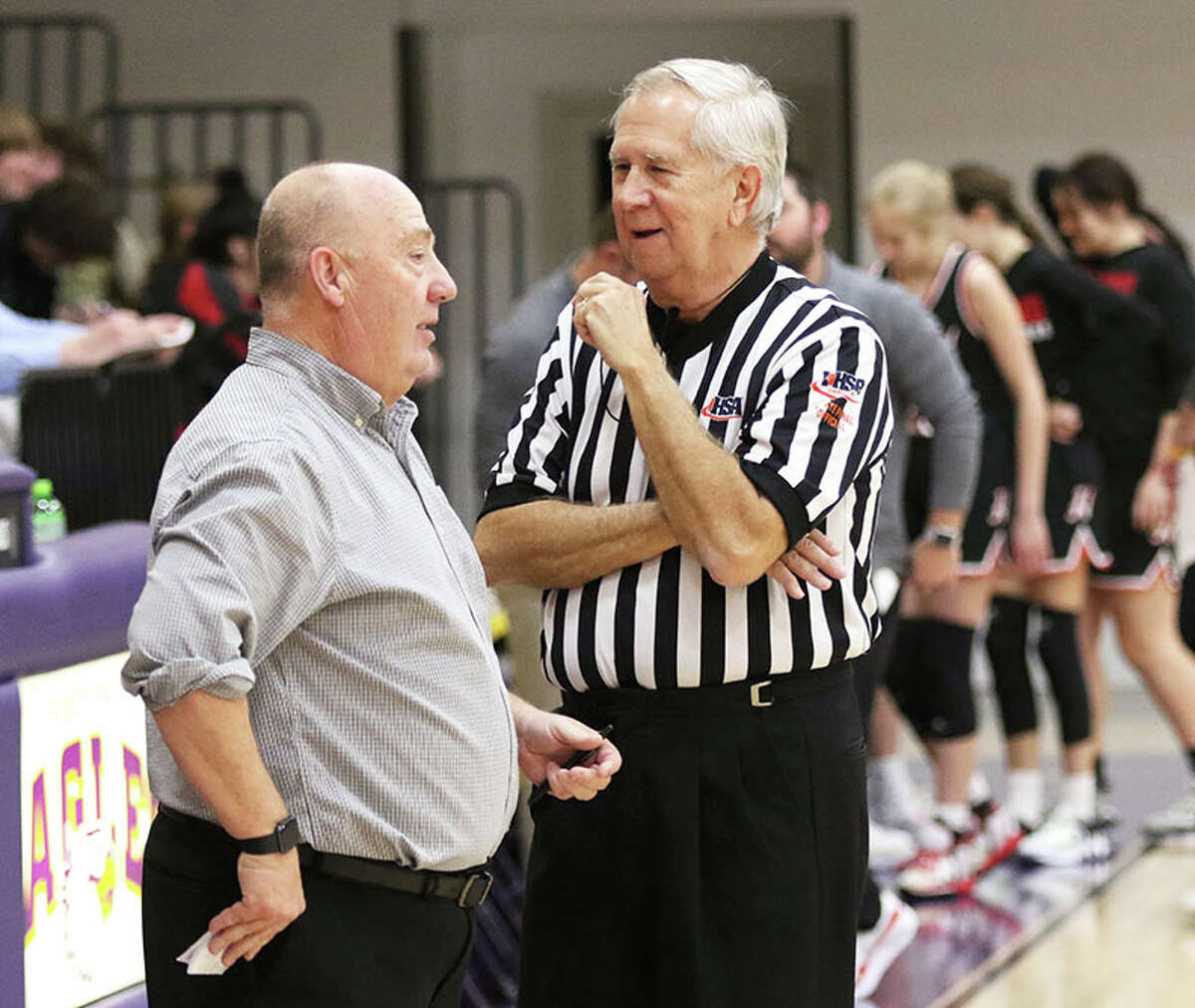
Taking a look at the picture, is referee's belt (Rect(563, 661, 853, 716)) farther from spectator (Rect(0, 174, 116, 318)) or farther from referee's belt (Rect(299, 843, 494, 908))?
spectator (Rect(0, 174, 116, 318))

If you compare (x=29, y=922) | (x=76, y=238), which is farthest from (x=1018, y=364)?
(x=29, y=922)

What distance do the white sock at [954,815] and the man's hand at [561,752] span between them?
3110 mm

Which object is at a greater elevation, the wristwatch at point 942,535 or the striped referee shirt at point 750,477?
the striped referee shirt at point 750,477

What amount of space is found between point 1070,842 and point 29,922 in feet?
11.9

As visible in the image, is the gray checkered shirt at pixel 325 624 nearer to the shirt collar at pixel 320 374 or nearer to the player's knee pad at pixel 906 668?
the shirt collar at pixel 320 374

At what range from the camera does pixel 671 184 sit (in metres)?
2.53

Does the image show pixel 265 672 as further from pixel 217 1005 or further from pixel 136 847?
pixel 136 847

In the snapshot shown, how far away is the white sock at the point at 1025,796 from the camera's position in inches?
227

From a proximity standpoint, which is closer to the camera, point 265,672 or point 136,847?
point 265,672

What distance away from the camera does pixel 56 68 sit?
9.16 metres

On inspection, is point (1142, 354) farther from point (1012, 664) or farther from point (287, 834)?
point (287, 834)

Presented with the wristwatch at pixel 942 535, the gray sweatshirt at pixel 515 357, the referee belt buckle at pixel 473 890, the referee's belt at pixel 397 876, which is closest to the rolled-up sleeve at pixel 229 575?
the referee's belt at pixel 397 876

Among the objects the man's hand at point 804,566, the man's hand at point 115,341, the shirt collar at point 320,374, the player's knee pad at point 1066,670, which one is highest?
the shirt collar at point 320,374

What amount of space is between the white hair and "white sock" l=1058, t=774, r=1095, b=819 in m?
3.58
